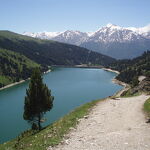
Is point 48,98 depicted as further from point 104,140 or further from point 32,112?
point 104,140

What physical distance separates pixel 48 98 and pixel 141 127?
22.9 meters

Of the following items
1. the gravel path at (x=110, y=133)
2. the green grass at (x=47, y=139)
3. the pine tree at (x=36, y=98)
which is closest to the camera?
the gravel path at (x=110, y=133)

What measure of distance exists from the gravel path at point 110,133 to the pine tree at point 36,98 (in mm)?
12278

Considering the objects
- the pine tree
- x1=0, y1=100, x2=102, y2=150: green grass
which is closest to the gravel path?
x1=0, y1=100, x2=102, y2=150: green grass

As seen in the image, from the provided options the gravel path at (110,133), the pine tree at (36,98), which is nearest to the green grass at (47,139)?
the gravel path at (110,133)

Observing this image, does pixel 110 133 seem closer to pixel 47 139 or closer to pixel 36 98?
pixel 47 139

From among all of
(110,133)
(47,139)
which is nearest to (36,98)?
(47,139)

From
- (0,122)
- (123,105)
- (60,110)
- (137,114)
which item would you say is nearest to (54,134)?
(137,114)

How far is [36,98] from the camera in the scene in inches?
1730

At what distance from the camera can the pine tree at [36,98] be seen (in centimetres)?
4306

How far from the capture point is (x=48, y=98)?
1790 inches

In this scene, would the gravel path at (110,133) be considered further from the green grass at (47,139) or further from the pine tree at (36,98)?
the pine tree at (36,98)

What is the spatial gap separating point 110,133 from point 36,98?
2242 centimetres

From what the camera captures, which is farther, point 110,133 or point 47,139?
point 110,133
